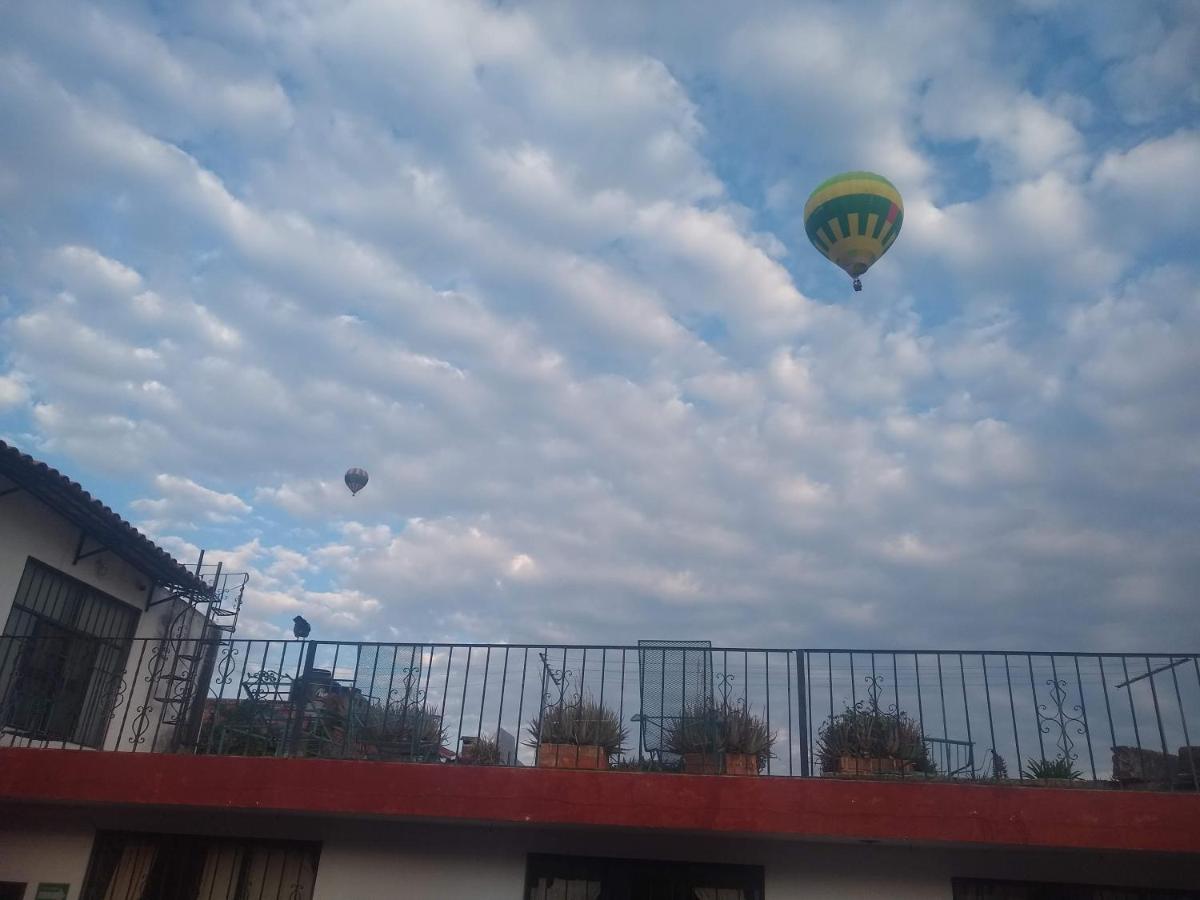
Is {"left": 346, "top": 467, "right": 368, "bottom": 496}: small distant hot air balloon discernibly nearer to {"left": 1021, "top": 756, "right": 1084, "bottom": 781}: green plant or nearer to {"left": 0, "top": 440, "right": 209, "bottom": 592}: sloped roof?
{"left": 0, "top": 440, "right": 209, "bottom": 592}: sloped roof

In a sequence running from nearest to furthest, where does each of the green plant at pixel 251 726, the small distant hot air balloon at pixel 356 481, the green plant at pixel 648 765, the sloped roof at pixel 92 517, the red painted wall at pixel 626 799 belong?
1. the red painted wall at pixel 626 799
2. the green plant at pixel 648 765
3. the green plant at pixel 251 726
4. the sloped roof at pixel 92 517
5. the small distant hot air balloon at pixel 356 481

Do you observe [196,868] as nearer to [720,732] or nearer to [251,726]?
[251,726]

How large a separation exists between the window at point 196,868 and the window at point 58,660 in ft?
6.40

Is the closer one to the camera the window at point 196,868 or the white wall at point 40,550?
the window at point 196,868

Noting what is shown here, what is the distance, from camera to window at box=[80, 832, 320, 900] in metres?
7.78

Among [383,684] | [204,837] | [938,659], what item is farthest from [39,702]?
[938,659]

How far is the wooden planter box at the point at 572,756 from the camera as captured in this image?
7.28m

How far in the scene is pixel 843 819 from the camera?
659 cm

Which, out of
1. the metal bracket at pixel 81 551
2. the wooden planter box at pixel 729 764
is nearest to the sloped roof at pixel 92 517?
the metal bracket at pixel 81 551

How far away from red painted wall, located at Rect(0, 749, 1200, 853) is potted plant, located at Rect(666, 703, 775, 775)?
39cm

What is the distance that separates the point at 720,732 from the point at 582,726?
1.15m

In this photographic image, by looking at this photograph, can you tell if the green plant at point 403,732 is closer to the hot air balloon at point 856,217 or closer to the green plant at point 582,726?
the green plant at point 582,726

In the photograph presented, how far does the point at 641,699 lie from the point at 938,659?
8.29 feet

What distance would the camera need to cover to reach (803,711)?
7277mm
